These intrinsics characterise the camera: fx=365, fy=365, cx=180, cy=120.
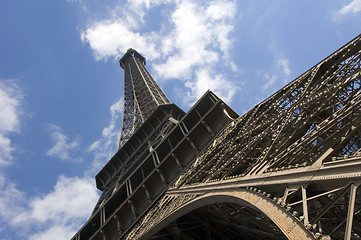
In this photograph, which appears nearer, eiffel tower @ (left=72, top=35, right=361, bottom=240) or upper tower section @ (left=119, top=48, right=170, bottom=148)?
eiffel tower @ (left=72, top=35, right=361, bottom=240)

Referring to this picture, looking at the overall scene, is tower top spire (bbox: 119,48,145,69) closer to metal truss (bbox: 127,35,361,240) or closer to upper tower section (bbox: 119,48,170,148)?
upper tower section (bbox: 119,48,170,148)

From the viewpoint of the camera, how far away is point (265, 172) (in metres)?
8.17

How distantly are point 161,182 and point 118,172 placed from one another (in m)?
18.5

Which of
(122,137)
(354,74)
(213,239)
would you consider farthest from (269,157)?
(122,137)

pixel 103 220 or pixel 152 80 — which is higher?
pixel 152 80

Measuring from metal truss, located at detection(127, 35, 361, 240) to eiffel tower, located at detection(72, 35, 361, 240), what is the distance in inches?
0.9

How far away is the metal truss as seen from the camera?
579cm

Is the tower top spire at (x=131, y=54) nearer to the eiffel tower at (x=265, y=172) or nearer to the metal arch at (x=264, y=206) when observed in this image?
the eiffel tower at (x=265, y=172)

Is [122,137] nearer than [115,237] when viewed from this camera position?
No

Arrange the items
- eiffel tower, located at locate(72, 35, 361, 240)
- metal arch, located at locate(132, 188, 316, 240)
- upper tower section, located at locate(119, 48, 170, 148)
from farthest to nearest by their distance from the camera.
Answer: upper tower section, located at locate(119, 48, 170, 148), eiffel tower, located at locate(72, 35, 361, 240), metal arch, located at locate(132, 188, 316, 240)

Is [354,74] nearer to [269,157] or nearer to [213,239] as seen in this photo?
[269,157]

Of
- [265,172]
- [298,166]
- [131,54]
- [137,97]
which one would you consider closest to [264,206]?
[298,166]

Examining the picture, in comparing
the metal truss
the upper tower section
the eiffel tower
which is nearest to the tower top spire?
the upper tower section

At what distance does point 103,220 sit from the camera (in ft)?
76.2
